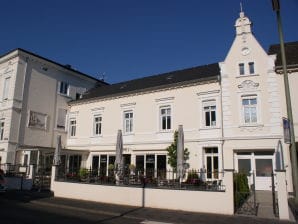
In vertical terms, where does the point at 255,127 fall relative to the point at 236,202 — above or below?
above

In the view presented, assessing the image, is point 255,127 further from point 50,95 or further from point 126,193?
point 50,95

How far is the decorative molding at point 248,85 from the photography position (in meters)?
18.7

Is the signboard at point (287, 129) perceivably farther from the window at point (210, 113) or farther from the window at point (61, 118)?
the window at point (61, 118)

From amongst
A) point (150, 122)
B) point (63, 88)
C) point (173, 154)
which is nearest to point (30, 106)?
point (63, 88)

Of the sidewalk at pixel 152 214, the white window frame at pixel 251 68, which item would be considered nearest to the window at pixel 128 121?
the white window frame at pixel 251 68

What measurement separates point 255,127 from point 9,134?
19.7 meters

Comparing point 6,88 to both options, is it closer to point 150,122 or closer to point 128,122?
point 128,122

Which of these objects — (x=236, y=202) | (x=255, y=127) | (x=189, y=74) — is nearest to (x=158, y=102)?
(x=189, y=74)

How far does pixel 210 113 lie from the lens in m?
20.4

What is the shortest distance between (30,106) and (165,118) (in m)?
12.8

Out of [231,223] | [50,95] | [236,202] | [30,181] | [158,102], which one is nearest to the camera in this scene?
[231,223]

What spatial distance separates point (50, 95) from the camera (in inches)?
1110

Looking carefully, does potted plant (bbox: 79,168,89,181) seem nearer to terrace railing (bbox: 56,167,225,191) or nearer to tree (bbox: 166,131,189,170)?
terrace railing (bbox: 56,167,225,191)

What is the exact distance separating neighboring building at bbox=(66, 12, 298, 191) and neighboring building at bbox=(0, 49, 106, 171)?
3.93 metres
